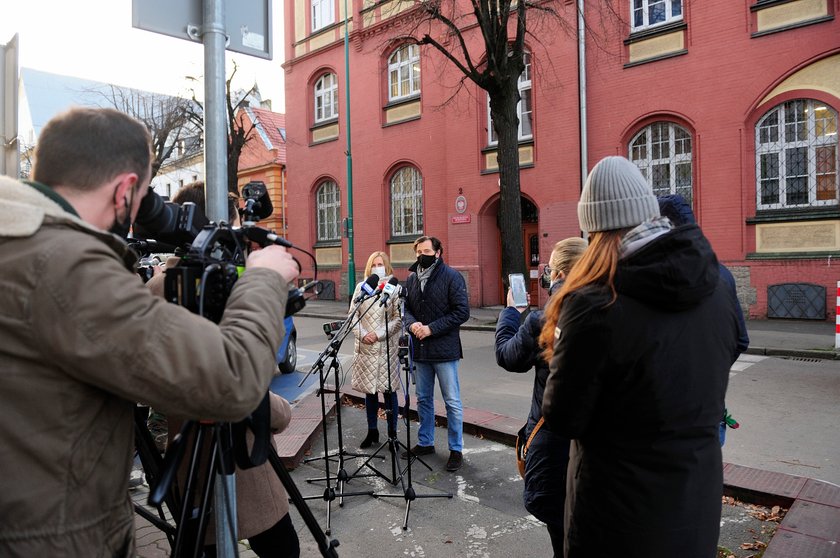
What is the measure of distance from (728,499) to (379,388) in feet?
9.36

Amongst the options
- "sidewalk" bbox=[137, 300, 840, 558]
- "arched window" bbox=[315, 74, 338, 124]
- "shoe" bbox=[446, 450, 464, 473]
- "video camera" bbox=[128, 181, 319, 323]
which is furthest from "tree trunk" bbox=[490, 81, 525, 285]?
"video camera" bbox=[128, 181, 319, 323]

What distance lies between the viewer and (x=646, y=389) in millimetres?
1730

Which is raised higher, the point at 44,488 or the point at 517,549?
the point at 44,488

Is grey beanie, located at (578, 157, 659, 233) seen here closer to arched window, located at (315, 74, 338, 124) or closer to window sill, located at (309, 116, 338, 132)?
window sill, located at (309, 116, 338, 132)

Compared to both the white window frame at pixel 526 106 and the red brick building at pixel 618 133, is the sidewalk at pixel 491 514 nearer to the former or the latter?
the red brick building at pixel 618 133

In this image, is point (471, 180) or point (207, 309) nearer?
point (207, 309)

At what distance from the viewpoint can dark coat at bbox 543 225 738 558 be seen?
1713 millimetres

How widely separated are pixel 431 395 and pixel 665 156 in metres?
12.2

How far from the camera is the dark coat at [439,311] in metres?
5.41

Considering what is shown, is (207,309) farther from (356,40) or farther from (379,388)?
(356,40)

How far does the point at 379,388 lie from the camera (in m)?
5.61

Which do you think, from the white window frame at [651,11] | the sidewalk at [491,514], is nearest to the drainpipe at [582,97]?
the white window frame at [651,11]

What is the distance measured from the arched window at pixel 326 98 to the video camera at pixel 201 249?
22083mm

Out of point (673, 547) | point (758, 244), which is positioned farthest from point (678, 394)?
point (758, 244)
